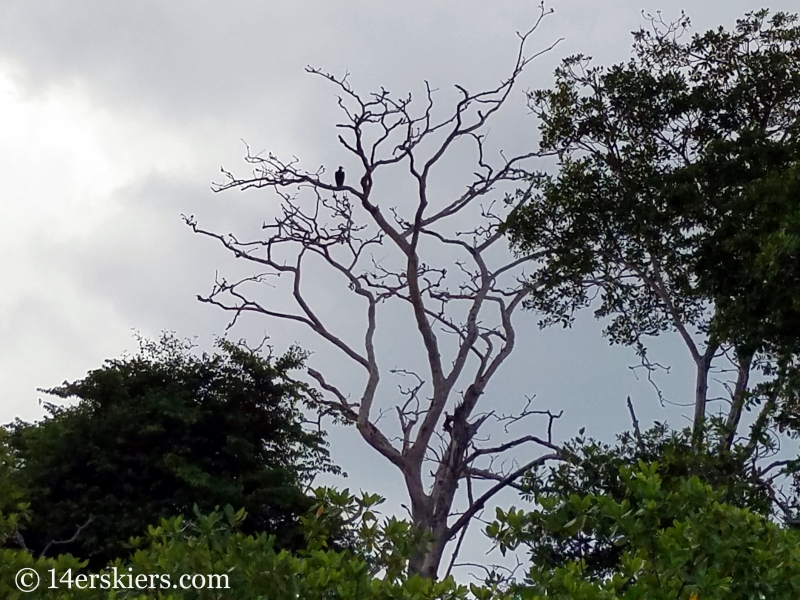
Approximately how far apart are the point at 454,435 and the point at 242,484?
426 cm

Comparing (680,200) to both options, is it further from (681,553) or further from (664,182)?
(681,553)

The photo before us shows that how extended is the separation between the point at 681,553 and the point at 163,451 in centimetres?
1196

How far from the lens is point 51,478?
14.9 meters

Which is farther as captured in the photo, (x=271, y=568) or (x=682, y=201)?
(x=682, y=201)

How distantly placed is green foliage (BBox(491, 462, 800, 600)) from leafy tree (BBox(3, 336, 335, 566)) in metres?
10.0

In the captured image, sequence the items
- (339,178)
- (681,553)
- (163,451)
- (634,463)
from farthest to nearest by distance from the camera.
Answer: (163,451) < (339,178) < (634,463) < (681,553)

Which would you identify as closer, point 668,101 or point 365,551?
point 365,551

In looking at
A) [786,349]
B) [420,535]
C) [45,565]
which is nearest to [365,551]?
[420,535]

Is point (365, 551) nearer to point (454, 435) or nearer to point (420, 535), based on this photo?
point (420, 535)

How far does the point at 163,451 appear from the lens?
15086 mm

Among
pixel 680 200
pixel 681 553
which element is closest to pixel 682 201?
pixel 680 200

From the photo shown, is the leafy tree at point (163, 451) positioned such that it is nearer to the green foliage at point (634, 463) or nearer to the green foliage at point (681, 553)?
the green foliage at point (634, 463)

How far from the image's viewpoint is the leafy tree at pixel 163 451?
1431cm

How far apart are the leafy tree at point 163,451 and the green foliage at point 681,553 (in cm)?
1002
